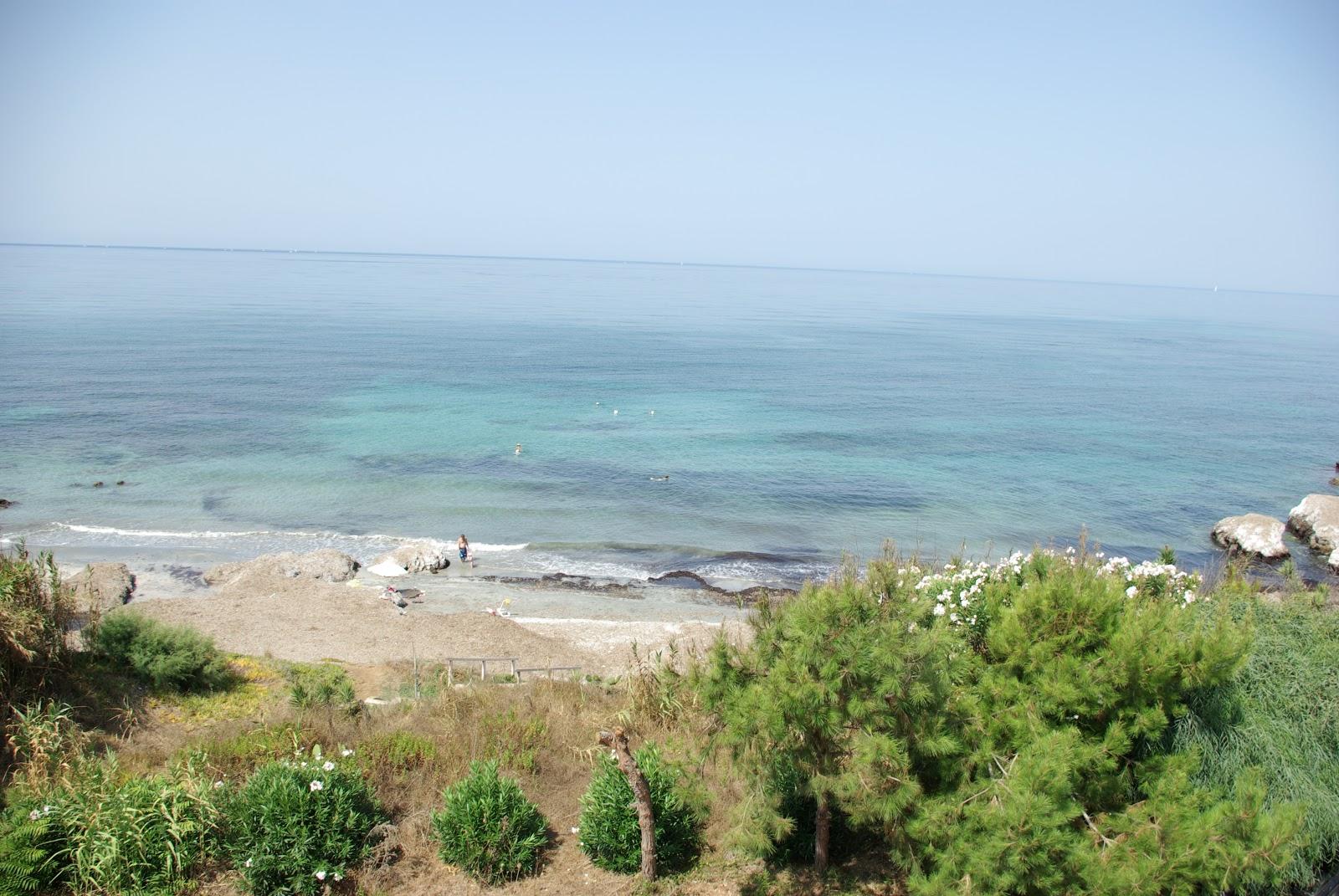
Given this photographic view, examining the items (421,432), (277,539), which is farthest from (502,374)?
(277,539)

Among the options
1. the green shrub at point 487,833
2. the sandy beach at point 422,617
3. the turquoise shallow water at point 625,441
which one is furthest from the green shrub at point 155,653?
the turquoise shallow water at point 625,441

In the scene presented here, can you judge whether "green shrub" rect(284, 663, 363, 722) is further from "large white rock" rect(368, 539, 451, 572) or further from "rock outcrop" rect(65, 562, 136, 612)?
"large white rock" rect(368, 539, 451, 572)

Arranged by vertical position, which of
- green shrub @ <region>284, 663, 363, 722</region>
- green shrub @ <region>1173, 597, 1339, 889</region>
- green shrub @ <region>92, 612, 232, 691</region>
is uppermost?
green shrub @ <region>1173, 597, 1339, 889</region>

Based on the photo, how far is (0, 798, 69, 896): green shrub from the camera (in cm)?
797

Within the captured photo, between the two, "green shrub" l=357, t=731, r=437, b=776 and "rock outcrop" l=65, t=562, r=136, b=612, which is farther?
"rock outcrop" l=65, t=562, r=136, b=612

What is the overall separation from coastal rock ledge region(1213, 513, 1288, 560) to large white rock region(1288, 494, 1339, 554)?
1.41m

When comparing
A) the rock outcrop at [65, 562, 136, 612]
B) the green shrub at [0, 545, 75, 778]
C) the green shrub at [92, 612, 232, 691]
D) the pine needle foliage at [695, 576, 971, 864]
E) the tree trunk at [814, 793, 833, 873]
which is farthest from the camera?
the rock outcrop at [65, 562, 136, 612]

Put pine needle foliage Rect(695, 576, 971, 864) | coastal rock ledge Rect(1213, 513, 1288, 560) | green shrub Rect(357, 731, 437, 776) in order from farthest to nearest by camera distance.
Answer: coastal rock ledge Rect(1213, 513, 1288, 560)
green shrub Rect(357, 731, 437, 776)
pine needle foliage Rect(695, 576, 971, 864)

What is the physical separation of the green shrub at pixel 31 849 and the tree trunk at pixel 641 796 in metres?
5.44

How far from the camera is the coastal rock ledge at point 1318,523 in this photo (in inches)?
1320

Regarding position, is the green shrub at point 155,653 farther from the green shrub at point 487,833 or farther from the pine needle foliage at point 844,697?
the pine needle foliage at point 844,697

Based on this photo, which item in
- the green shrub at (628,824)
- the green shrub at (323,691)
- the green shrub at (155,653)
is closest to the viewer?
the green shrub at (628,824)

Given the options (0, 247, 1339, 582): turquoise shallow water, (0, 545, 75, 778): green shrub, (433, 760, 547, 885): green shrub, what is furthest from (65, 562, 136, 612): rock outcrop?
(433, 760, 547, 885): green shrub

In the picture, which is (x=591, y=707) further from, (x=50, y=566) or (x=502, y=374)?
(x=502, y=374)
